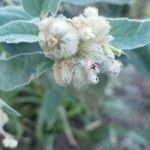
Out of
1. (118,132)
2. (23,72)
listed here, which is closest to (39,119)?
(118,132)

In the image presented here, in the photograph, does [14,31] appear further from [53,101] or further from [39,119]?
[39,119]

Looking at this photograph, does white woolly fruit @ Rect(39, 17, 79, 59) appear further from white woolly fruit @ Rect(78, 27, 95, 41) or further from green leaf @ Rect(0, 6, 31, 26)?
green leaf @ Rect(0, 6, 31, 26)

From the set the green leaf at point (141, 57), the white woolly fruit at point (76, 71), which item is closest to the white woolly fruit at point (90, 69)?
the white woolly fruit at point (76, 71)

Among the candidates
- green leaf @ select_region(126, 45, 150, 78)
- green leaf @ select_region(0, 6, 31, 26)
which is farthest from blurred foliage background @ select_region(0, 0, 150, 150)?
green leaf @ select_region(0, 6, 31, 26)

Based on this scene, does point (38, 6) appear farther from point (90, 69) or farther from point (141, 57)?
point (141, 57)

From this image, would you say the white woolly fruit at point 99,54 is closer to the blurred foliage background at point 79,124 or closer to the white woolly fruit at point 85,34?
the white woolly fruit at point 85,34

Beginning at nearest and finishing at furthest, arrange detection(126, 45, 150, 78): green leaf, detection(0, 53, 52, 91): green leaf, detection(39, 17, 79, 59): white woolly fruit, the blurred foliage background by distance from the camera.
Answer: detection(39, 17, 79, 59): white woolly fruit, detection(0, 53, 52, 91): green leaf, detection(126, 45, 150, 78): green leaf, the blurred foliage background

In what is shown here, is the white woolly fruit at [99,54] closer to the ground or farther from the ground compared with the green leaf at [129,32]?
closer to the ground
